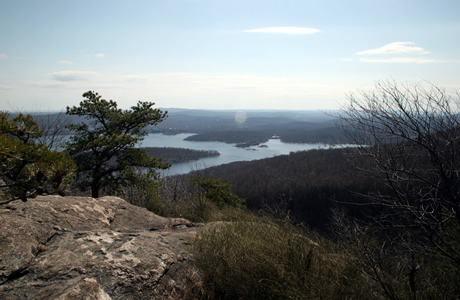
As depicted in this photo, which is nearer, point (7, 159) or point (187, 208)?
point (7, 159)

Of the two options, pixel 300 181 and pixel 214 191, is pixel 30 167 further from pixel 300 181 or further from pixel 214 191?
pixel 300 181

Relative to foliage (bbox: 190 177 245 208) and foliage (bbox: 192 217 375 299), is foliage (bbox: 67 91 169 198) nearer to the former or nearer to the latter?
foliage (bbox: 190 177 245 208)

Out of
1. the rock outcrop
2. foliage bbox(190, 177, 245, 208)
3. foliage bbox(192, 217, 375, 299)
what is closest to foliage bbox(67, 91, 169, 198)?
foliage bbox(190, 177, 245, 208)

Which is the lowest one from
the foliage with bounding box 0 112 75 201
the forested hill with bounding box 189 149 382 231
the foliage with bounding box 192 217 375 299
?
the forested hill with bounding box 189 149 382 231

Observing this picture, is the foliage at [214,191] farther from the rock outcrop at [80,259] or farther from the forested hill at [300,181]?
the forested hill at [300,181]

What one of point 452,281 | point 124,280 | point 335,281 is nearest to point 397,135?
point 452,281

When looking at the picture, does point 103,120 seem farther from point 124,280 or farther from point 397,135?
point 397,135
